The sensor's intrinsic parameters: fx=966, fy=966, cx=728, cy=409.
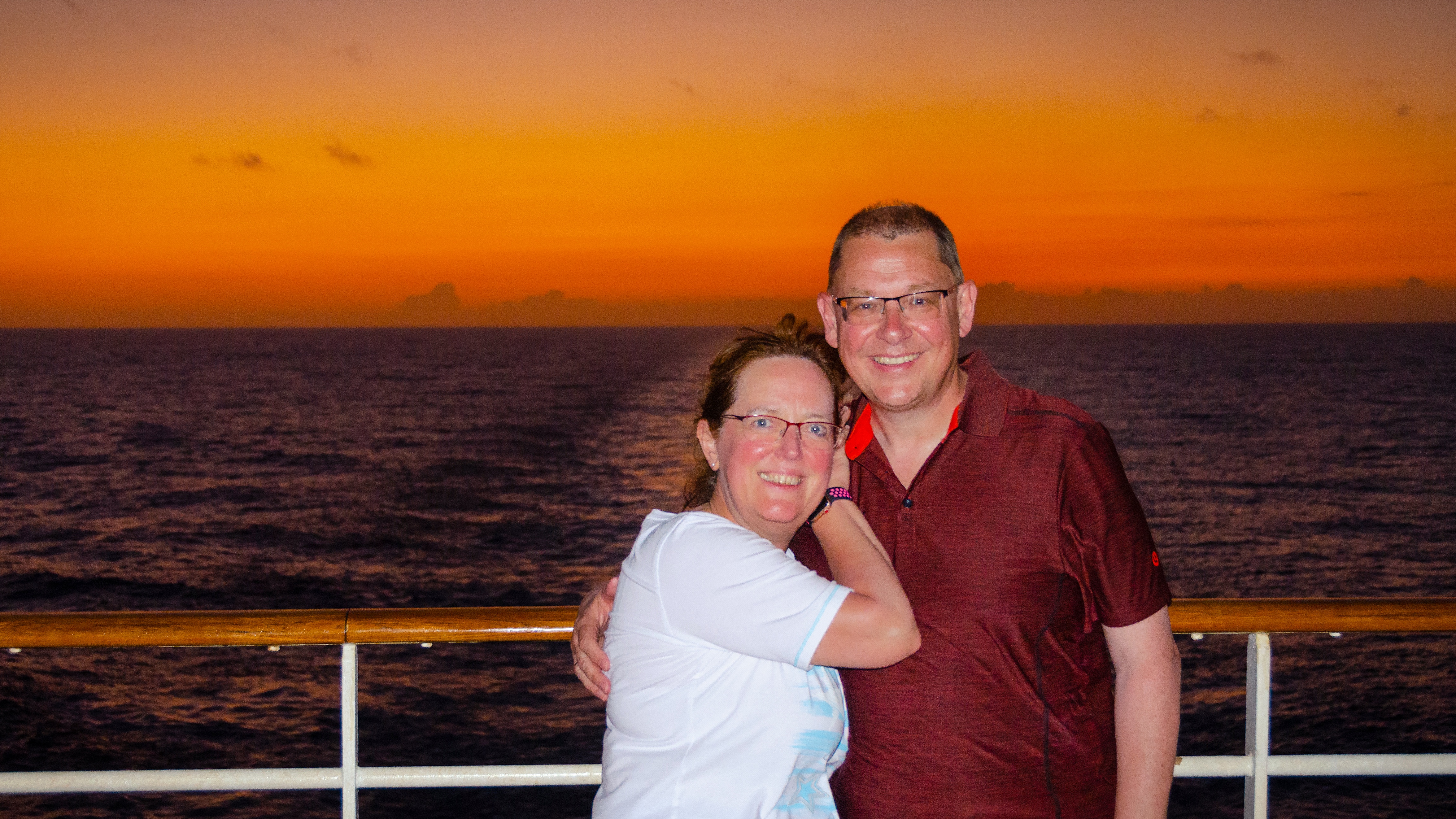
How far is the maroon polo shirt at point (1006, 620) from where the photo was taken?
1.85m

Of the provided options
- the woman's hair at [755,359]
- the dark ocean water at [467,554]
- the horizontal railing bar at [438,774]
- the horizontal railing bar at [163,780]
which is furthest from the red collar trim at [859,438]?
the dark ocean water at [467,554]

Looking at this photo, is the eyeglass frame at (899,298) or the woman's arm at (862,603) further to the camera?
the eyeglass frame at (899,298)

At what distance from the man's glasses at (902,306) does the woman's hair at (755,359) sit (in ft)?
0.32

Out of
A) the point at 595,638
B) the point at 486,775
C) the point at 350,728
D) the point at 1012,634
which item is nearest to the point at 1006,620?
the point at 1012,634

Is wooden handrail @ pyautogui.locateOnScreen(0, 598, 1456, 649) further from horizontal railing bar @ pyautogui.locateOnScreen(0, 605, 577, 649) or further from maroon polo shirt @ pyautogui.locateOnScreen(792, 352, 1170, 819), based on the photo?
maroon polo shirt @ pyautogui.locateOnScreen(792, 352, 1170, 819)

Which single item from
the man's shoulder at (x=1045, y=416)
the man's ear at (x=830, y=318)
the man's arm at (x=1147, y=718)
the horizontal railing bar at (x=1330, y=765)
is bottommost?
the horizontal railing bar at (x=1330, y=765)

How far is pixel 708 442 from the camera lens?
6.59 feet

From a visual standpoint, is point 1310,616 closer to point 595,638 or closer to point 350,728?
point 595,638

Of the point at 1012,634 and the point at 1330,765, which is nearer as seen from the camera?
the point at 1012,634

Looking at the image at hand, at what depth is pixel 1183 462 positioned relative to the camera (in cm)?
4131

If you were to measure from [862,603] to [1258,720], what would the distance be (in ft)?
3.37

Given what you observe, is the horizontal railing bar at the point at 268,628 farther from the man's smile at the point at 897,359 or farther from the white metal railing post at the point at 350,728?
the man's smile at the point at 897,359

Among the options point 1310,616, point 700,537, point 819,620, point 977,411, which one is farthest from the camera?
point 1310,616

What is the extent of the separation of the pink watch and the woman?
0.06 meters
